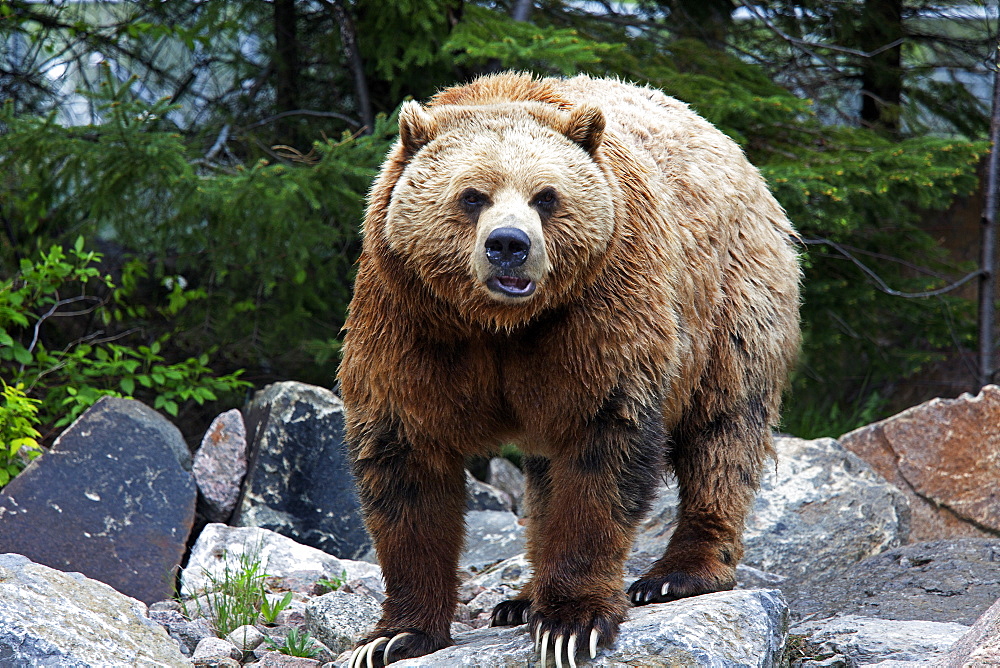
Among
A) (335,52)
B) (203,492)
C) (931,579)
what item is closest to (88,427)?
(203,492)

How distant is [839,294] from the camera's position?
7.59 m

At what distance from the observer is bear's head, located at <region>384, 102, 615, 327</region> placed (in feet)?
9.66

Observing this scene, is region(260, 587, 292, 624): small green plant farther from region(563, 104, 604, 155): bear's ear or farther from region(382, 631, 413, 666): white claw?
region(563, 104, 604, 155): bear's ear

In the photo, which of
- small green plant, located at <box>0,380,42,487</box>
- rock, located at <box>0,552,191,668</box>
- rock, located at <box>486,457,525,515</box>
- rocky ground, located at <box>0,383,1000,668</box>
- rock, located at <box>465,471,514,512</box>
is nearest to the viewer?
rock, located at <box>0,552,191,668</box>

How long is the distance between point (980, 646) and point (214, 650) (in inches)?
111

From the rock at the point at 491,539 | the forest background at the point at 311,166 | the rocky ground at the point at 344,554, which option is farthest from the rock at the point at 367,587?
the forest background at the point at 311,166

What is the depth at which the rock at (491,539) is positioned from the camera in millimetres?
5736

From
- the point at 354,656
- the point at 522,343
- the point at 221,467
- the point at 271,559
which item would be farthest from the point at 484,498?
the point at 522,343

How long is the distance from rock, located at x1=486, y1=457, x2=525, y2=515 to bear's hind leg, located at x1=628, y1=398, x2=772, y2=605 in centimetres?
327

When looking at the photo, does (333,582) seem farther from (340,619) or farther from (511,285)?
(511,285)

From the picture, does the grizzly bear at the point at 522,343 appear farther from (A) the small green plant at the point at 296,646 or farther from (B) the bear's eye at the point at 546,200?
(A) the small green plant at the point at 296,646

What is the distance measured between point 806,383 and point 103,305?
221 inches

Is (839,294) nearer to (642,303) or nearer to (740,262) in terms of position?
(740,262)

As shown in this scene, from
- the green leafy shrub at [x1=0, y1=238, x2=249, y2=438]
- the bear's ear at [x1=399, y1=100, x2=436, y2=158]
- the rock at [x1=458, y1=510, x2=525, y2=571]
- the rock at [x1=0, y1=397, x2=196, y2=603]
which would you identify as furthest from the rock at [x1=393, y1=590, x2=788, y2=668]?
the green leafy shrub at [x1=0, y1=238, x2=249, y2=438]
